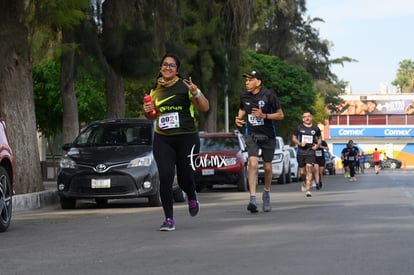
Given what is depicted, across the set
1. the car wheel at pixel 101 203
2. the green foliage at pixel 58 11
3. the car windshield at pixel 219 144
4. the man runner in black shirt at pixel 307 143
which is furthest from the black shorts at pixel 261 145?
the car windshield at pixel 219 144

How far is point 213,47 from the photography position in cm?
3128

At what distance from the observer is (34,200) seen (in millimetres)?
17453

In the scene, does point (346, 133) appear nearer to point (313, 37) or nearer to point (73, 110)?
point (313, 37)

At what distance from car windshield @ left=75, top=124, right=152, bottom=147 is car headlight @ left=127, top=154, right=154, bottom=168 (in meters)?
0.85

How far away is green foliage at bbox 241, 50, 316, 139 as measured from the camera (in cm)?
5356

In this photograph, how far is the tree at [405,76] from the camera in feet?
460

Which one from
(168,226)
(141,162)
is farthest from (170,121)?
(141,162)

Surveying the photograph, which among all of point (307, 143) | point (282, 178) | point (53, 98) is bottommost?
point (282, 178)

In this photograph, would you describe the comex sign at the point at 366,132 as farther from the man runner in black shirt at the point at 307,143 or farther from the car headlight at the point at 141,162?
the car headlight at the point at 141,162

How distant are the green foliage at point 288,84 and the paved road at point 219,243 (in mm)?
39327

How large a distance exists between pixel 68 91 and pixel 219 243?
1404 centimetres

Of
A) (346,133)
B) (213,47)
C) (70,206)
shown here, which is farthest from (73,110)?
(346,133)

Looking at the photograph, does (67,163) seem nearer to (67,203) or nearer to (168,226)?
(67,203)

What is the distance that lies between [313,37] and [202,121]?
76.7ft
